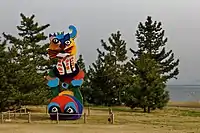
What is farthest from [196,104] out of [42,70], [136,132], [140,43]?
[136,132]

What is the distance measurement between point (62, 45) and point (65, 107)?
13.9 ft

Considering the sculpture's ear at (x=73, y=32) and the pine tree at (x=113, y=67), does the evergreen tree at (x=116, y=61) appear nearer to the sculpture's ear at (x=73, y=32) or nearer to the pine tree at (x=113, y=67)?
the pine tree at (x=113, y=67)

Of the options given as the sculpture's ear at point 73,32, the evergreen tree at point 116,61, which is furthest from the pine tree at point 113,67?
the sculpture's ear at point 73,32

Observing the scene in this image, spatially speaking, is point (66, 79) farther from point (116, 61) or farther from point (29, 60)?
point (116, 61)

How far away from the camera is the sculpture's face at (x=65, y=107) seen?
86.1 feet

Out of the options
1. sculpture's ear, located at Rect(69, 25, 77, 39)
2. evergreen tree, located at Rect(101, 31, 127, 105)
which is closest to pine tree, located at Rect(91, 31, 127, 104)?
evergreen tree, located at Rect(101, 31, 127, 105)

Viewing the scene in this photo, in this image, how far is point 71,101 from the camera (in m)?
26.4

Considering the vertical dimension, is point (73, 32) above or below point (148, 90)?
above

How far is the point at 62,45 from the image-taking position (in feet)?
88.7

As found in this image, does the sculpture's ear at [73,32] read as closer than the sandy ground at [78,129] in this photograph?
No

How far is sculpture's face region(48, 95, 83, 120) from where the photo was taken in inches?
1033

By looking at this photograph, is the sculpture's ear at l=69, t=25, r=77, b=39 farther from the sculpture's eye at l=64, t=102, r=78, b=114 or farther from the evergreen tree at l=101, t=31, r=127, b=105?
the evergreen tree at l=101, t=31, r=127, b=105

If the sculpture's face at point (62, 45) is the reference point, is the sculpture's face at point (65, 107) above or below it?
below

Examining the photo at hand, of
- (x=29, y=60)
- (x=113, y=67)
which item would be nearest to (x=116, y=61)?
(x=113, y=67)
